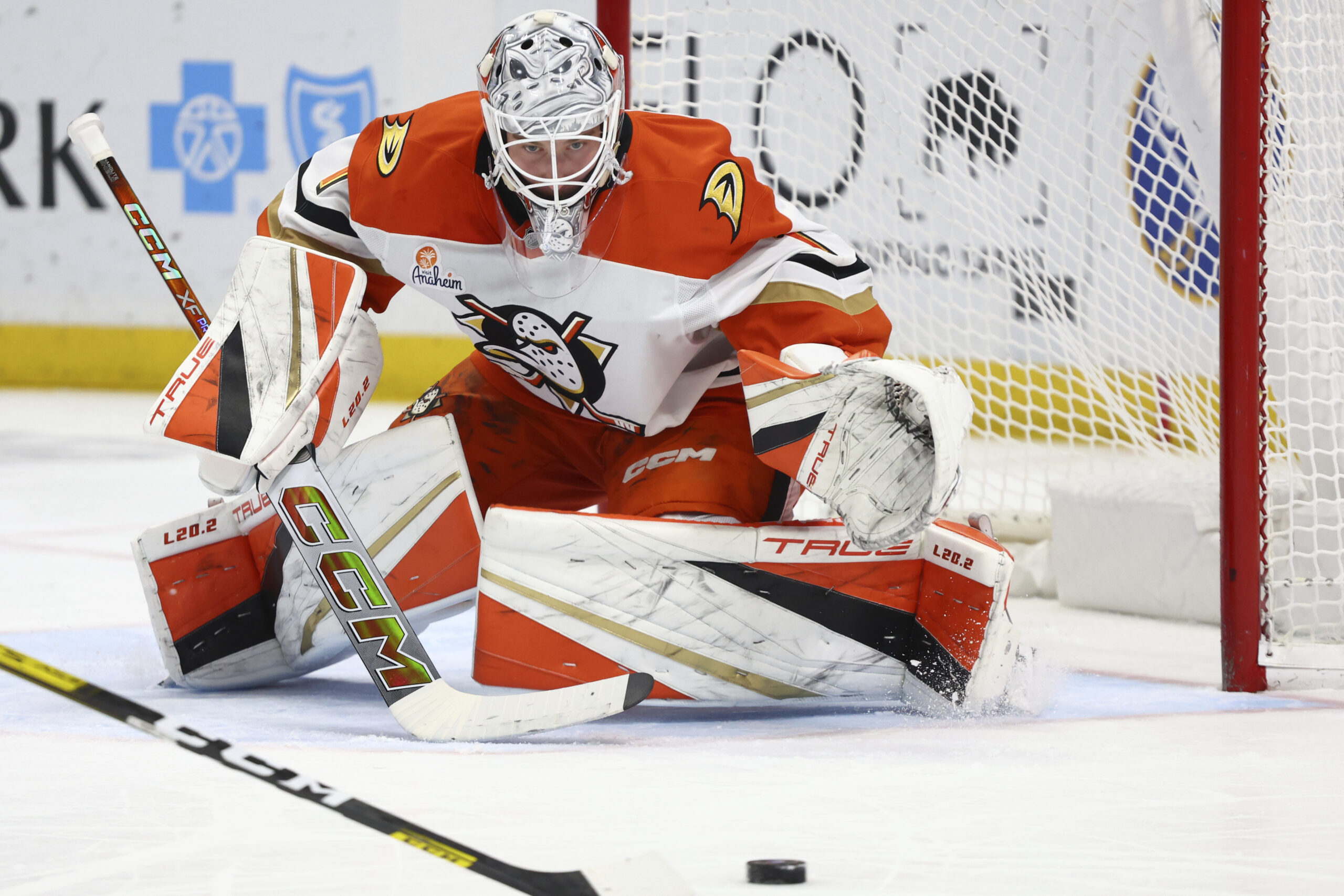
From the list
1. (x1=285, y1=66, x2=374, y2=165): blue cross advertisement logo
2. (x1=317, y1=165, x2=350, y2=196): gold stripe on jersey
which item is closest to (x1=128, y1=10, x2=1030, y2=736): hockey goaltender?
(x1=317, y1=165, x2=350, y2=196): gold stripe on jersey

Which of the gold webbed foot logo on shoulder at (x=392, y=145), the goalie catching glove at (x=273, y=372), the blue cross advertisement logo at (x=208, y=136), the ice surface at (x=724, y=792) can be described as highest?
the blue cross advertisement logo at (x=208, y=136)

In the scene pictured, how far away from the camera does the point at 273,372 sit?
1998mm

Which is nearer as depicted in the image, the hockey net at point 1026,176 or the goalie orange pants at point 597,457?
the goalie orange pants at point 597,457

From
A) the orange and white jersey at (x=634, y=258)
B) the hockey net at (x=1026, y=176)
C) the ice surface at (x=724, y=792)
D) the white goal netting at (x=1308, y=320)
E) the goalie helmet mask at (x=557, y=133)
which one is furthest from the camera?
the hockey net at (x=1026, y=176)

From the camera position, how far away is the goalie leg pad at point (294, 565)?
2.12 metres

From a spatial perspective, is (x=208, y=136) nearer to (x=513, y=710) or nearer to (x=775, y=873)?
(x=513, y=710)

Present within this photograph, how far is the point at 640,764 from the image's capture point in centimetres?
174

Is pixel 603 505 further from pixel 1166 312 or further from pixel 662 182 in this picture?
pixel 1166 312

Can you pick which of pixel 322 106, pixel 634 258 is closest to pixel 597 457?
pixel 634 258

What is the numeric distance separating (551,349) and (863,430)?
0.49m

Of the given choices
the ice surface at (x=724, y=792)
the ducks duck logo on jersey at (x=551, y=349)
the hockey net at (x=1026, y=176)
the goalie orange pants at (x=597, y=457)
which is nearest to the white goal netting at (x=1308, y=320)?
the hockey net at (x=1026, y=176)

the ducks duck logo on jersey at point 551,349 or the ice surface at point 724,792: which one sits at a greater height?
the ducks duck logo on jersey at point 551,349

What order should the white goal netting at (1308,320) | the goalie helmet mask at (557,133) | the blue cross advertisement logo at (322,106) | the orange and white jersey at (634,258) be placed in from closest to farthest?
the goalie helmet mask at (557,133)
the orange and white jersey at (634,258)
the white goal netting at (1308,320)
the blue cross advertisement logo at (322,106)

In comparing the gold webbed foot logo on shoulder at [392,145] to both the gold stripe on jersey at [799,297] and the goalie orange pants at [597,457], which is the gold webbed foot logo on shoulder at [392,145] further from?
the gold stripe on jersey at [799,297]
